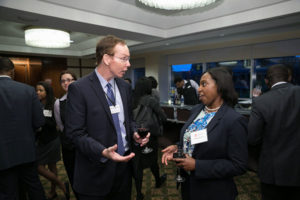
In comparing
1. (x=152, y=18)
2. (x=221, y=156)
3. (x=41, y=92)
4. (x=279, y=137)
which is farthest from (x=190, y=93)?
(x=221, y=156)

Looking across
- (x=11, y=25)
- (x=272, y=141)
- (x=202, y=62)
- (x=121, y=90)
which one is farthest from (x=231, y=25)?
(x=11, y=25)

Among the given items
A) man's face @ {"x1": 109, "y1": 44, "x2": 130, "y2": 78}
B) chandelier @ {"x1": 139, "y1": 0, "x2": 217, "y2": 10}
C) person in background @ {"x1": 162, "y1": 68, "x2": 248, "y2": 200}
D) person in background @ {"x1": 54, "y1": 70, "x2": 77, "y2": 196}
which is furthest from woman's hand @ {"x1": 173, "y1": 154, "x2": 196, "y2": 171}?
chandelier @ {"x1": 139, "y1": 0, "x2": 217, "y2": 10}

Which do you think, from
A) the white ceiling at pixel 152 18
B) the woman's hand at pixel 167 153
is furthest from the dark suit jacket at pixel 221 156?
the white ceiling at pixel 152 18

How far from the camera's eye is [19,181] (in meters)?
1.95

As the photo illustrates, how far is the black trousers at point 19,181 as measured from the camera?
1.72 meters

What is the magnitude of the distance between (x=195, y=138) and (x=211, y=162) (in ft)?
0.56

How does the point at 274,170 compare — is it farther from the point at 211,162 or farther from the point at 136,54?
the point at 136,54

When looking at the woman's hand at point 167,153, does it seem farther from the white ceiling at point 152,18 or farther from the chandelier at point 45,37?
the chandelier at point 45,37

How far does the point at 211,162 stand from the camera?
46.1 inches

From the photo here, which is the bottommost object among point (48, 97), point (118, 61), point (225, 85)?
point (48, 97)

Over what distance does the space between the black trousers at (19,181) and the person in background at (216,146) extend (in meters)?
1.44

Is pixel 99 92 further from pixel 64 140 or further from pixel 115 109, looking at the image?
pixel 64 140

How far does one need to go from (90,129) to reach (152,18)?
166 inches

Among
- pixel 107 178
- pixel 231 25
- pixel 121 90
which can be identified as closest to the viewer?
pixel 107 178
